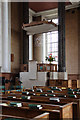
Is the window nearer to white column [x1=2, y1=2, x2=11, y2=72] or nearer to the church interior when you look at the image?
the church interior

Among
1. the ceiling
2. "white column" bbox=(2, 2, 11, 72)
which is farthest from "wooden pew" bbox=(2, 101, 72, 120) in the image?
the ceiling

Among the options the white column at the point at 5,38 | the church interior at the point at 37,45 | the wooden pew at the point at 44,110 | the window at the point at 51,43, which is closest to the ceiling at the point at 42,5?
the church interior at the point at 37,45

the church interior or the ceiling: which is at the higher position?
the ceiling

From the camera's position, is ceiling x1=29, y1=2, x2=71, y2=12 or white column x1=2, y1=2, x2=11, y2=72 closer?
white column x1=2, y1=2, x2=11, y2=72

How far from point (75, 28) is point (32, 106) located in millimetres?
11948

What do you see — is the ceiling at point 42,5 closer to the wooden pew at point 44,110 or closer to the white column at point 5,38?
the white column at point 5,38

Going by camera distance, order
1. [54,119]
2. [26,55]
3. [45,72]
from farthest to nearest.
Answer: [26,55] < [45,72] < [54,119]

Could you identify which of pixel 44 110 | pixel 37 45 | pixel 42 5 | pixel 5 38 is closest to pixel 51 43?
pixel 37 45

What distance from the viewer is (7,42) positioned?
12.7 meters

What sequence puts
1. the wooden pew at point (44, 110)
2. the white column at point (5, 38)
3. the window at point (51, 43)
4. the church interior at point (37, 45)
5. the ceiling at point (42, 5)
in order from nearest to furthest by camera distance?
the wooden pew at point (44, 110) < the church interior at point (37, 45) < the white column at point (5, 38) < the ceiling at point (42, 5) < the window at point (51, 43)

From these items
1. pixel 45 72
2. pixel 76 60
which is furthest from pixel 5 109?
pixel 76 60

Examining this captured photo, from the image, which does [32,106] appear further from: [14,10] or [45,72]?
[14,10]

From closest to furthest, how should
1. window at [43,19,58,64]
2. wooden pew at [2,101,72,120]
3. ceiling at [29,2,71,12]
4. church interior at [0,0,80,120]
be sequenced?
wooden pew at [2,101,72,120] < church interior at [0,0,80,120] < ceiling at [29,2,71,12] < window at [43,19,58,64]

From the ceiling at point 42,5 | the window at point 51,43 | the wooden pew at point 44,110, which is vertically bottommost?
the wooden pew at point 44,110
